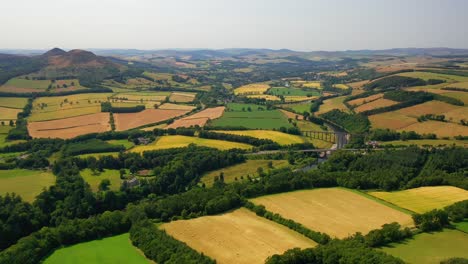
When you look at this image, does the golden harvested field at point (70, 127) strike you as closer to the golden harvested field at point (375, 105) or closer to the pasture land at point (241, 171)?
the pasture land at point (241, 171)

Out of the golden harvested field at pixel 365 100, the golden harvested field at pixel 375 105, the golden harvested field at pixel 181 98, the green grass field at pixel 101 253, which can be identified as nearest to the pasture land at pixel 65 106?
the golden harvested field at pixel 181 98

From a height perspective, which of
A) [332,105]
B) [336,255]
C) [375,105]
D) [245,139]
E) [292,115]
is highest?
[375,105]

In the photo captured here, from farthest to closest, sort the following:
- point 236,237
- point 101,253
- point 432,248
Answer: point 236,237 < point 101,253 < point 432,248

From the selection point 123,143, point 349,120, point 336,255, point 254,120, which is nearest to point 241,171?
point 123,143

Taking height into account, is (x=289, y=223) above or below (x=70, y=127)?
above

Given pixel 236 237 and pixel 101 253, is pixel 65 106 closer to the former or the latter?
pixel 101 253

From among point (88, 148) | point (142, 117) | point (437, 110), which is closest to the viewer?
point (88, 148)

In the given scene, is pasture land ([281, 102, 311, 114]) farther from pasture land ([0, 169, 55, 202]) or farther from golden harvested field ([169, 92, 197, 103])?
pasture land ([0, 169, 55, 202])
